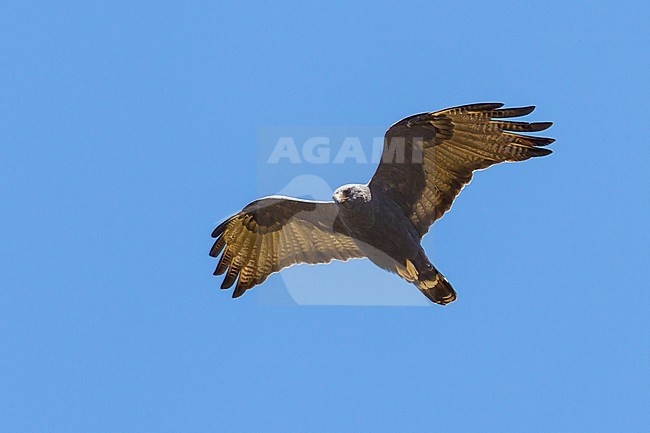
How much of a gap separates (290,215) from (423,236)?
6.64 feet

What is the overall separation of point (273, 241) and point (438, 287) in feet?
9.05

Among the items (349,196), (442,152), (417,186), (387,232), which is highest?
(442,152)

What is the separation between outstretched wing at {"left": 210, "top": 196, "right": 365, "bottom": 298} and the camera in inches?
620

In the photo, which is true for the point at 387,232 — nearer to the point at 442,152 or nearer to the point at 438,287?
the point at 438,287

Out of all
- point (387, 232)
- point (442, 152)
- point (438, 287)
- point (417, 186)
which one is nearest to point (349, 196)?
point (387, 232)

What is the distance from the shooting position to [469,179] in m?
14.9

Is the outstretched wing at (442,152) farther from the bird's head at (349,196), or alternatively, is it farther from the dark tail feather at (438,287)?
the dark tail feather at (438,287)

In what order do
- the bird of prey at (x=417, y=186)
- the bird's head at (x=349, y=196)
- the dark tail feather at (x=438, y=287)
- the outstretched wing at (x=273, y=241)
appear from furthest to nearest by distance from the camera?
the outstretched wing at (x=273, y=241) → the dark tail feather at (x=438, y=287) → the bird of prey at (x=417, y=186) → the bird's head at (x=349, y=196)

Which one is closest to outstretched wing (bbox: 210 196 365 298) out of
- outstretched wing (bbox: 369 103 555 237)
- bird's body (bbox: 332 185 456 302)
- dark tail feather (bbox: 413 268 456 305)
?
bird's body (bbox: 332 185 456 302)

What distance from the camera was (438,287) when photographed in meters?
14.7

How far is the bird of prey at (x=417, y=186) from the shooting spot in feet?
47.5

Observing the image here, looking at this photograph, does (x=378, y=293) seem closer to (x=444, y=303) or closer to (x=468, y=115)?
(x=444, y=303)

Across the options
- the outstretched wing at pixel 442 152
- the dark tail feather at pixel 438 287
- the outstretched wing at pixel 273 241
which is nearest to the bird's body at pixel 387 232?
the dark tail feather at pixel 438 287

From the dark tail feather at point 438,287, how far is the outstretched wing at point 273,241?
1374mm
